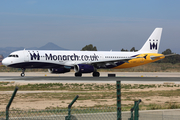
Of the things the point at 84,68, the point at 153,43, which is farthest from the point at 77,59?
the point at 153,43

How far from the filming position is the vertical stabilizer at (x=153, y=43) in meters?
49.2

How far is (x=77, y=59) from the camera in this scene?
41938 millimetres

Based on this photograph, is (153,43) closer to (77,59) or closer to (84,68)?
(77,59)

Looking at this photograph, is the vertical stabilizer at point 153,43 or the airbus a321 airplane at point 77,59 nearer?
→ the airbus a321 airplane at point 77,59

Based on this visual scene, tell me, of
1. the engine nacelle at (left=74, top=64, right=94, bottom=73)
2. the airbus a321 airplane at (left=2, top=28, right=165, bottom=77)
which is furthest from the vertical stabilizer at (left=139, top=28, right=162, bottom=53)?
the engine nacelle at (left=74, top=64, right=94, bottom=73)

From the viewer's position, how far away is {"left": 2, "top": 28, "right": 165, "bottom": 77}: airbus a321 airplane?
38688 millimetres

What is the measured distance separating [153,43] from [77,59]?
1563 centimetres

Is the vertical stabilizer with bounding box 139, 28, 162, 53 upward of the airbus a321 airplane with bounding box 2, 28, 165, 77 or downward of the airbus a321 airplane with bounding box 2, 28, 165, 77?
upward

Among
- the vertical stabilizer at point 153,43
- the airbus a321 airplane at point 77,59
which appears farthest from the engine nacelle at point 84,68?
the vertical stabilizer at point 153,43

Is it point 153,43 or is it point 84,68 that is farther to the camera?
point 153,43

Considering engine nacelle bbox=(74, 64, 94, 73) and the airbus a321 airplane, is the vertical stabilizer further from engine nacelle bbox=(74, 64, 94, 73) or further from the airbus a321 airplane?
engine nacelle bbox=(74, 64, 94, 73)

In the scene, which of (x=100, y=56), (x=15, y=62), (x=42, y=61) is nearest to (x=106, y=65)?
(x=100, y=56)

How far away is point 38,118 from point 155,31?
45.5 metres

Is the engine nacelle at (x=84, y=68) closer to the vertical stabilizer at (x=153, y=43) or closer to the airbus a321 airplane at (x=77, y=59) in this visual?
the airbus a321 airplane at (x=77, y=59)
